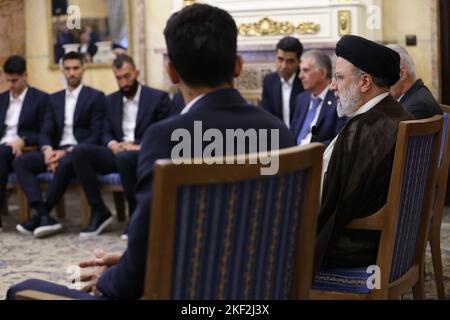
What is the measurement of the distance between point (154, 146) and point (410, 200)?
1335 millimetres

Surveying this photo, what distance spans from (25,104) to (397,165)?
513 centimetres

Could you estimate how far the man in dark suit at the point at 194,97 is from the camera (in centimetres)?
207

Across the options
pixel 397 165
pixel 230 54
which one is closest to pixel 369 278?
pixel 397 165

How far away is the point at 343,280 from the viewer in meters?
2.99

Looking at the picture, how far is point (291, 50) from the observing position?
698 cm

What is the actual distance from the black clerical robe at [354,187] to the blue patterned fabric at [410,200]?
8cm

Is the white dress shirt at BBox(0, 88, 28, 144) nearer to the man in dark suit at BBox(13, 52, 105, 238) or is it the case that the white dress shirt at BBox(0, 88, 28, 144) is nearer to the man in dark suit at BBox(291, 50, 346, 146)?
the man in dark suit at BBox(13, 52, 105, 238)

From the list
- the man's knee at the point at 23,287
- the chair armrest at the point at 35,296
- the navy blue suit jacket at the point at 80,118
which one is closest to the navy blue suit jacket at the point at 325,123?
the navy blue suit jacket at the point at 80,118

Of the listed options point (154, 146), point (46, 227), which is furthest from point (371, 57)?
point (46, 227)

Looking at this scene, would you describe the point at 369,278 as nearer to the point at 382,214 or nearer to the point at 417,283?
the point at 382,214

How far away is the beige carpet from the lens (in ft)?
16.8

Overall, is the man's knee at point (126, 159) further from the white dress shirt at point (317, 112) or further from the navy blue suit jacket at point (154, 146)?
the navy blue suit jacket at point (154, 146)

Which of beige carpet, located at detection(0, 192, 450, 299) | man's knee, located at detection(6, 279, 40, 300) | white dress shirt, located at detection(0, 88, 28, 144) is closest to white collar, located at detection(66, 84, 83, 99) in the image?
white dress shirt, located at detection(0, 88, 28, 144)

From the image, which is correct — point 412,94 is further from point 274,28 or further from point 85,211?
point 274,28
